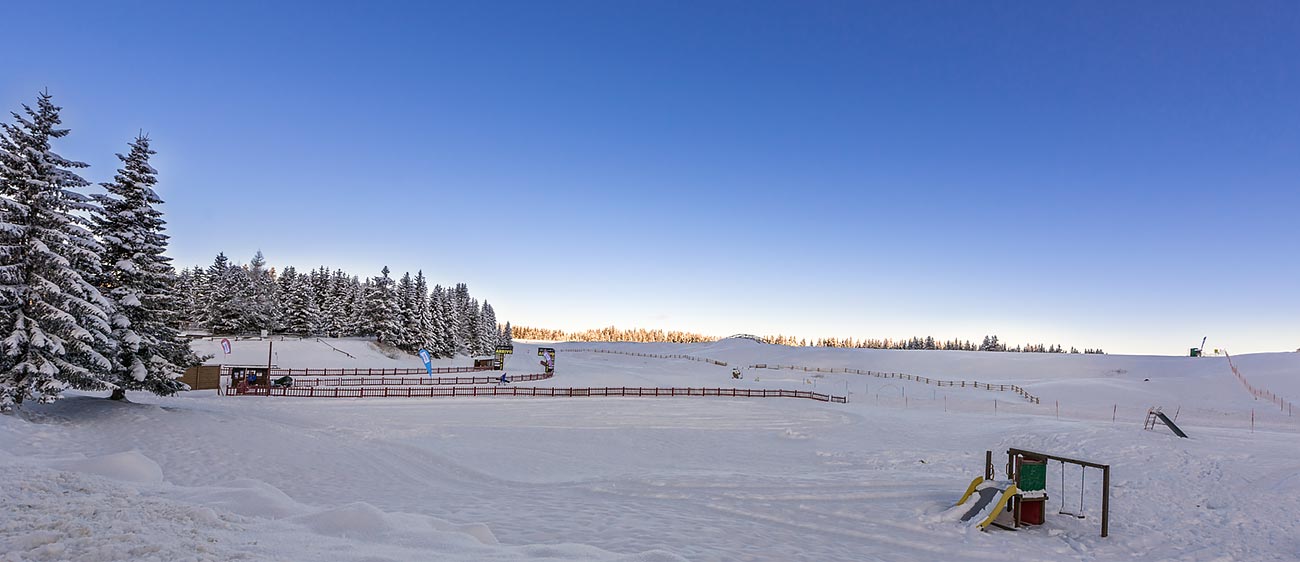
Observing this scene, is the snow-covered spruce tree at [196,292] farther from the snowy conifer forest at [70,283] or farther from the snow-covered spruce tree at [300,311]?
the snowy conifer forest at [70,283]

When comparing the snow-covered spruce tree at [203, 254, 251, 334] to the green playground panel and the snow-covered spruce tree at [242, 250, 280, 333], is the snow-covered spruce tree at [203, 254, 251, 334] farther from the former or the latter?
the green playground panel

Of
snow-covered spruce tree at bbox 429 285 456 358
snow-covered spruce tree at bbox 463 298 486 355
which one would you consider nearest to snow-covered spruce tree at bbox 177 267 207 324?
snow-covered spruce tree at bbox 429 285 456 358

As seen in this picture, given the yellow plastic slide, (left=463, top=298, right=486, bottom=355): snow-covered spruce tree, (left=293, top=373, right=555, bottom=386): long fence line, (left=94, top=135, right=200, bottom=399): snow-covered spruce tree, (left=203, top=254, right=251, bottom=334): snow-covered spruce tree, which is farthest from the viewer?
(left=463, top=298, right=486, bottom=355): snow-covered spruce tree

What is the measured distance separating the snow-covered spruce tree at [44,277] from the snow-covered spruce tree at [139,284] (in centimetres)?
157

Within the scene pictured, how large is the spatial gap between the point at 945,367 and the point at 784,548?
96.7 m

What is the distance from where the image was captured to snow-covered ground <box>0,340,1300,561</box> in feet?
29.0

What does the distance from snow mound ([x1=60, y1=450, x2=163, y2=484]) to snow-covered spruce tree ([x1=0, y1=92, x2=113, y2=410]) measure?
11308 millimetres

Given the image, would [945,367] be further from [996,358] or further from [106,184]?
[106,184]

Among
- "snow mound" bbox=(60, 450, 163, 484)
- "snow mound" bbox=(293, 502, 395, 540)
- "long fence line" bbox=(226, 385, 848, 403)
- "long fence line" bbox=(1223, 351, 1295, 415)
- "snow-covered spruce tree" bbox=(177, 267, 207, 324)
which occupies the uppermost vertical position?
"snow-covered spruce tree" bbox=(177, 267, 207, 324)

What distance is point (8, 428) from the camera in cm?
1830

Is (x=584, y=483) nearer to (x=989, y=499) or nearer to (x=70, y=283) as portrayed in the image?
(x=989, y=499)

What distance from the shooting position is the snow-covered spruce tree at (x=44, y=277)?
2028 cm

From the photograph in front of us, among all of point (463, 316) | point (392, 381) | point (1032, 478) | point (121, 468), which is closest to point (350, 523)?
point (121, 468)

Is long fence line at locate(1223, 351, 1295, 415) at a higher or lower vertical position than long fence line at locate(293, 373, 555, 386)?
higher
